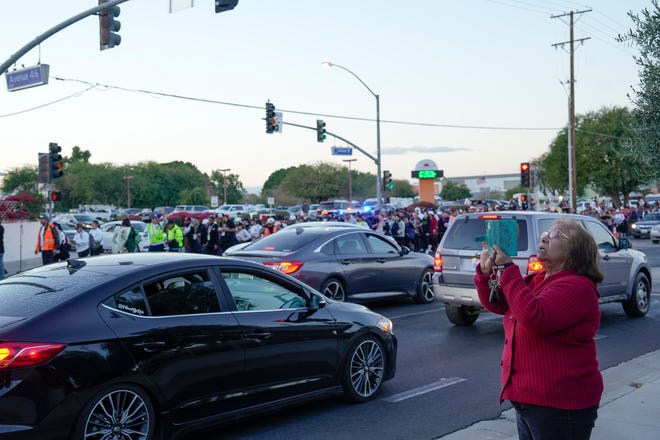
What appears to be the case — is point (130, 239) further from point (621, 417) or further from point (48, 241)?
point (621, 417)

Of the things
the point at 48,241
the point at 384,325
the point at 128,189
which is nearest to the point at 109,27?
the point at 48,241

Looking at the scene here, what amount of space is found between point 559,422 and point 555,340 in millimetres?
376

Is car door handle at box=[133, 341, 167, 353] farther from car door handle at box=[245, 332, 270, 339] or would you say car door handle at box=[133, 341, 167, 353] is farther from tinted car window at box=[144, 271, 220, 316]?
car door handle at box=[245, 332, 270, 339]

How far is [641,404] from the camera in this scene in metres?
6.43

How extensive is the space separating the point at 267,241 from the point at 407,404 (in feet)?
18.8

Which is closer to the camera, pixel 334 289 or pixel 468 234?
pixel 468 234

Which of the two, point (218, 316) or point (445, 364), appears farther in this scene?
point (445, 364)

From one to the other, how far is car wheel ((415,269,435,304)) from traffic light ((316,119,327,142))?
21798mm

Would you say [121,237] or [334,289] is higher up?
[121,237]

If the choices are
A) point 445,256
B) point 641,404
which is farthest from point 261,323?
Answer: point 445,256

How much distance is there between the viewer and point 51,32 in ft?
53.6

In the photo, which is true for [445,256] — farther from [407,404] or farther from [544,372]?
[544,372]

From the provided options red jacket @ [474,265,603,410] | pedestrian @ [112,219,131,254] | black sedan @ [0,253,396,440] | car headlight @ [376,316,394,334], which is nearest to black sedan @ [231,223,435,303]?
car headlight @ [376,316,394,334]

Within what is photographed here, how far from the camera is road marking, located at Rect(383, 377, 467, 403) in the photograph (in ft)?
23.1
